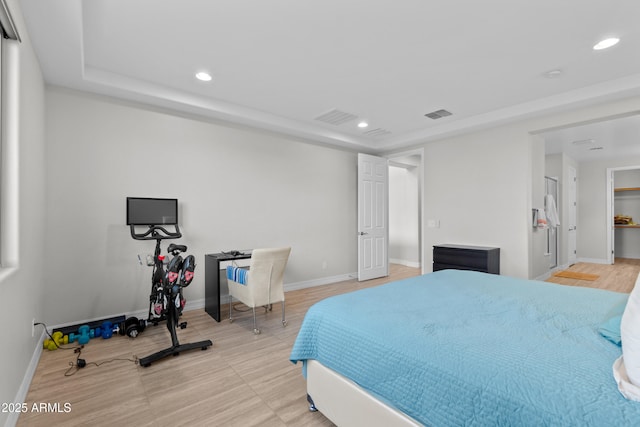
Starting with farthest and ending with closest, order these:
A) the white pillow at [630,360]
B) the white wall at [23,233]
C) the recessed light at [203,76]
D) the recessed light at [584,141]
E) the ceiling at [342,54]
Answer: the recessed light at [584,141] < the recessed light at [203,76] < the ceiling at [342,54] < the white wall at [23,233] < the white pillow at [630,360]

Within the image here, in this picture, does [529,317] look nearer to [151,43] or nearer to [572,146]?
[151,43]

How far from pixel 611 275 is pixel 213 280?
7245mm

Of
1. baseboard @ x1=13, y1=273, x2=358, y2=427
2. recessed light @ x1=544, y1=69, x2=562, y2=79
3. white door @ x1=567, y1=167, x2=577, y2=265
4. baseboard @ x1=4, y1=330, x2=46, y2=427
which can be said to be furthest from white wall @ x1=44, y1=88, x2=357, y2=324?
white door @ x1=567, y1=167, x2=577, y2=265

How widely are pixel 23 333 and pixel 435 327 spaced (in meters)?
2.69

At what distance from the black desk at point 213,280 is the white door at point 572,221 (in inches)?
284

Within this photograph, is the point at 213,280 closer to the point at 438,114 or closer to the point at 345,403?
the point at 345,403

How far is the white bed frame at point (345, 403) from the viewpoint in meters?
1.38

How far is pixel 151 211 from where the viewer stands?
11.4ft

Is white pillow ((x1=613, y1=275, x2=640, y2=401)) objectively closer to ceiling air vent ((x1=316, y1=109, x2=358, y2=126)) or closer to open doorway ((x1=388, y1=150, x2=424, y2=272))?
ceiling air vent ((x1=316, y1=109, x2=358, y2=126))

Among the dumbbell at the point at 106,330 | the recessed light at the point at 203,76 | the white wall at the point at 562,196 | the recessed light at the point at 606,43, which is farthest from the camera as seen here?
the white wall at the point at 562,196

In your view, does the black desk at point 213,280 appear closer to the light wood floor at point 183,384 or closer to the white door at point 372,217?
the light wood floor at point 183,384

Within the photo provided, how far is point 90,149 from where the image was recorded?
3.29 metres

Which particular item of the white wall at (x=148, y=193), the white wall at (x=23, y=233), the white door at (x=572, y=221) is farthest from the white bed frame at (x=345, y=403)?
the white door at (x=572, y=221)

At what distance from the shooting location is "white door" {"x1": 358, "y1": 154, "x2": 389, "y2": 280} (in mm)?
5555
